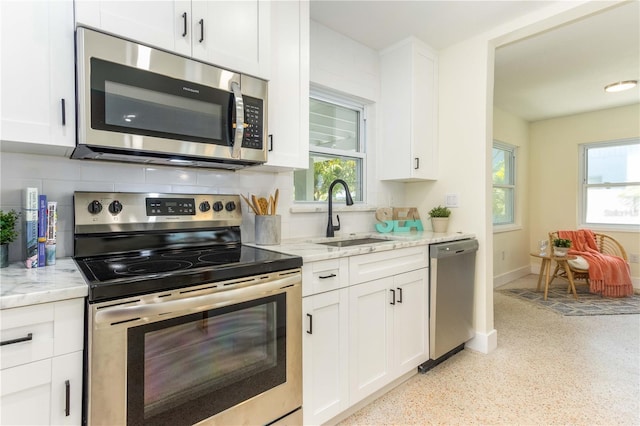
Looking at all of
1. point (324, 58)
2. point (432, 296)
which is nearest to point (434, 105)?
point (324, 58)

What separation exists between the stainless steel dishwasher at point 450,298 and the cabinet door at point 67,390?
1932 millimetres

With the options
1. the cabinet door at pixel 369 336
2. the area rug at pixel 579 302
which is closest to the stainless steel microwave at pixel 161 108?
the cabinet door at pixel 369 336

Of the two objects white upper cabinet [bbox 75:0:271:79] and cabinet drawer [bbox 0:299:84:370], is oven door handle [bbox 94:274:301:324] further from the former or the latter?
white upper cabinet [bbox 75:0:271:79]

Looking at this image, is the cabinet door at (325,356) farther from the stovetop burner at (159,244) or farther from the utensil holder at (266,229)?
the utensil holder at (266,229)

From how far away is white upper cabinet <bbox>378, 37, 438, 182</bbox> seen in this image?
8.82 ft

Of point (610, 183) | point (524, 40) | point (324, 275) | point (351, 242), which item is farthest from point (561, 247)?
point (324, 275)

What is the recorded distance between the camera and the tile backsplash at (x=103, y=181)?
1.35 m

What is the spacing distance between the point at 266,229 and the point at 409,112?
5.27ft

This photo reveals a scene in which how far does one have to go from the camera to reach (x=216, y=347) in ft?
4.03

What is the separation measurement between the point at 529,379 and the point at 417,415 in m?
0.93

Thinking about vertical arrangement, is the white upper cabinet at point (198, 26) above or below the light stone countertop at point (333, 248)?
above

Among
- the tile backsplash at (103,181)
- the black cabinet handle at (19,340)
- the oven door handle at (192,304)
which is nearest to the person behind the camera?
the black cabinet handle at (19,340)

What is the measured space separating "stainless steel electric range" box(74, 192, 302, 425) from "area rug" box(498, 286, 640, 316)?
355cm

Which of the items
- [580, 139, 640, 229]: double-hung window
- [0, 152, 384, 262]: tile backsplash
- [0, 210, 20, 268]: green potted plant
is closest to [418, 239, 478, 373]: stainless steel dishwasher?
[0, 152, 384, 262]: tile backsplash
